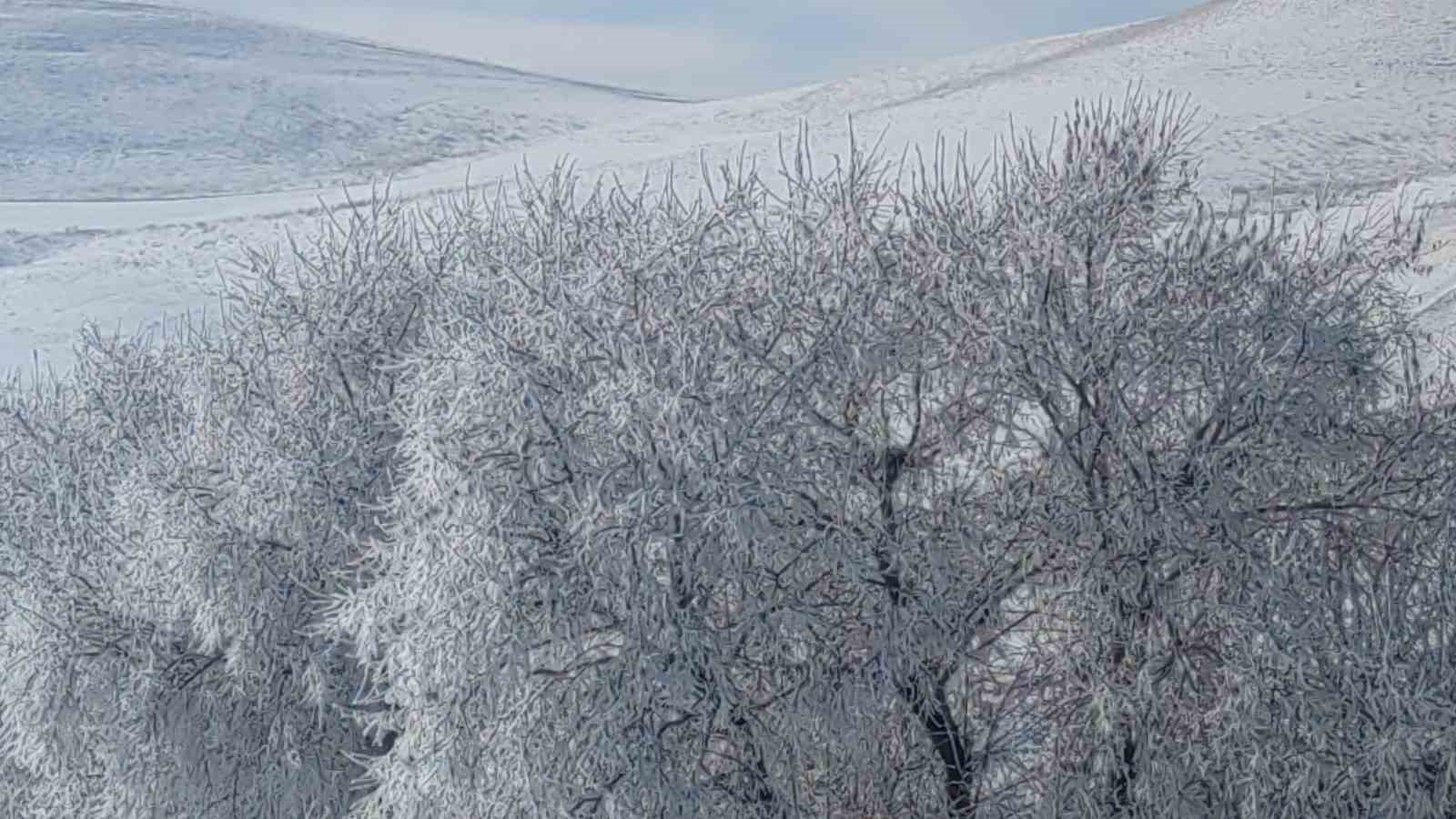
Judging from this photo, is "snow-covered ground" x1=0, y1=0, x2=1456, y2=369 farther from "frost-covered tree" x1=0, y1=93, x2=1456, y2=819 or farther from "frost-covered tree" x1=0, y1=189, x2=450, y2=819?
"frost-covered tree" x1=0, y1=189, x2=450, y2=819

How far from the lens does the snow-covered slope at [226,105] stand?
176 ft

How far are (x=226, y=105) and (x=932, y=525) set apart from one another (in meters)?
52.6

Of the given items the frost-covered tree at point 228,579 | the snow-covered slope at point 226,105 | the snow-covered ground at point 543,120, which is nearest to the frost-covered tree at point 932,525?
the frost-covered tree at point 228,579

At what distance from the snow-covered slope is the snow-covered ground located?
0.15 m

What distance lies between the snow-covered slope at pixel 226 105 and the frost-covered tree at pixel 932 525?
41.7 meters

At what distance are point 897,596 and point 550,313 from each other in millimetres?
3537

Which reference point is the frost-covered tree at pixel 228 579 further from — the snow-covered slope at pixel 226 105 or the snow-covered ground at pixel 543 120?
the snow-covered slope at pixel 226 105

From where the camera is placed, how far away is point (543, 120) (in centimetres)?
6284

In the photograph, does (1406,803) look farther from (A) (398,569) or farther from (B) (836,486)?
(A) (398,569)

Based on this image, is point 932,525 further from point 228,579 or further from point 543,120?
point 543,120

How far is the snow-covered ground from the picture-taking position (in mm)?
34812

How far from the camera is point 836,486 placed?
42.7 ft

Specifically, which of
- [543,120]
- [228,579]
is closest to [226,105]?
[543,120]

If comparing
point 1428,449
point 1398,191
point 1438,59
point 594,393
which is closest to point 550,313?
point 594,393
